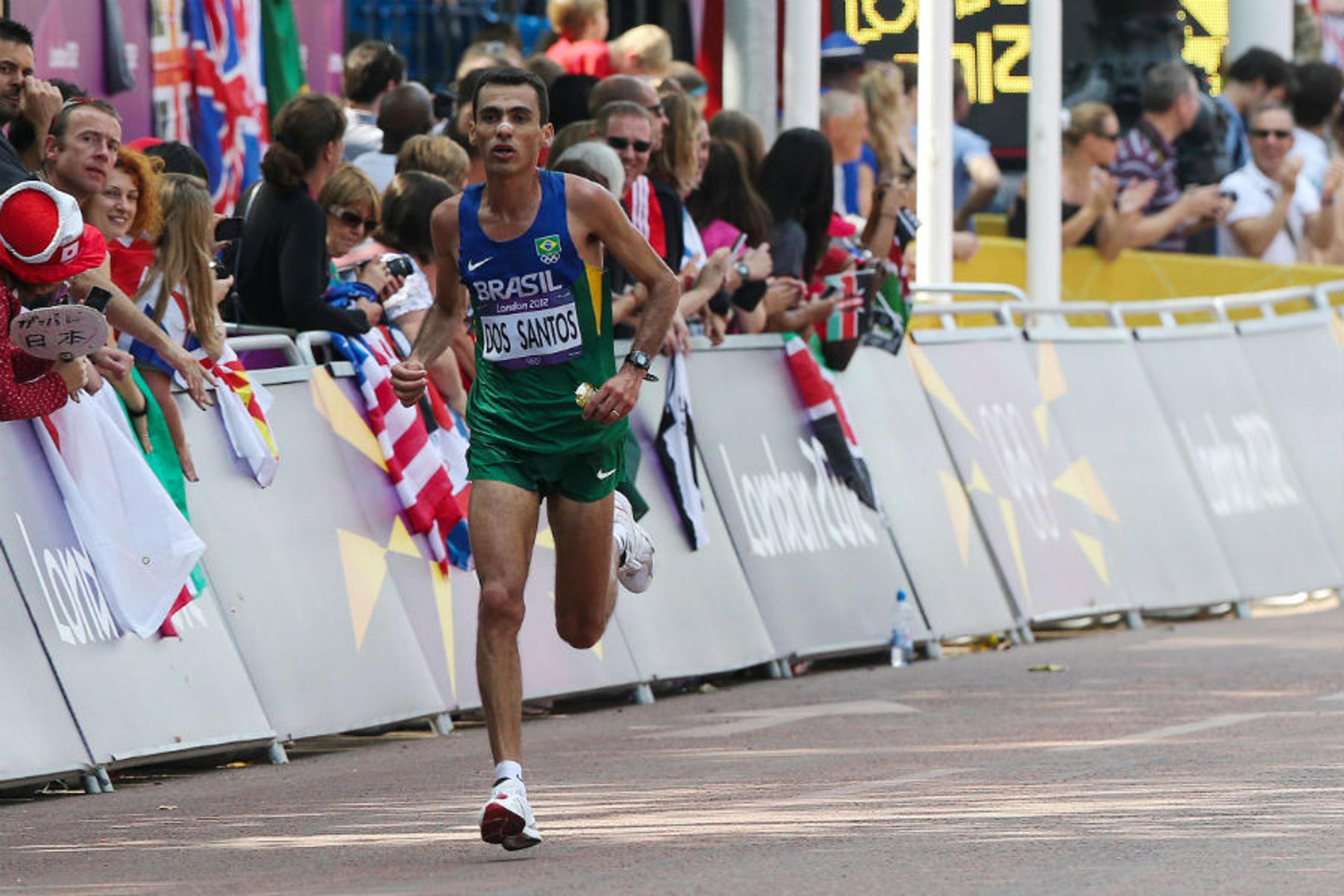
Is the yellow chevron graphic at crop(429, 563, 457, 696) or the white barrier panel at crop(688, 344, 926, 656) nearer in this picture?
the yellow chevron graphic at crop(429, 563, 457, 696)

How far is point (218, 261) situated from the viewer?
41.2 ft

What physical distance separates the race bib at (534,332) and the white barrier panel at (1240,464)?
8889 mm

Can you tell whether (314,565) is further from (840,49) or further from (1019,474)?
(840,49)

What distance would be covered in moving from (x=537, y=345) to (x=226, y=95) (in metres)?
6.91

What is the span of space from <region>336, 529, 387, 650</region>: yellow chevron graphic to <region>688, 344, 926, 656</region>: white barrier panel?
7.95 ft

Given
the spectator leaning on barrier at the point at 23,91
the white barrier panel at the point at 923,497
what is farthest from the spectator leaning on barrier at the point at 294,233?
the white barrier panel at the point at 923,497

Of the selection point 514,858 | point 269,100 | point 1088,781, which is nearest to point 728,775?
point 1088,781

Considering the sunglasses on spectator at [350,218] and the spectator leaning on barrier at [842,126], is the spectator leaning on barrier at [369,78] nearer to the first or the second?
the sunglasses on spectator at [350,218]

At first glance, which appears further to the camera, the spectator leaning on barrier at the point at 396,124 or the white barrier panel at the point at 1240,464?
the white barrier panel at the point at 1240,464

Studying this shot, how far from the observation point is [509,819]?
8.69 meters

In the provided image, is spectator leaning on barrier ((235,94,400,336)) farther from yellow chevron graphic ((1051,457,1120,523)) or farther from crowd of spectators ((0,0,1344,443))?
yellow chevron graphic ((1051,457,1120,523))

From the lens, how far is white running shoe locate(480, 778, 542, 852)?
869 cm

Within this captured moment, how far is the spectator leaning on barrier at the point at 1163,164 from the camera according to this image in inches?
835

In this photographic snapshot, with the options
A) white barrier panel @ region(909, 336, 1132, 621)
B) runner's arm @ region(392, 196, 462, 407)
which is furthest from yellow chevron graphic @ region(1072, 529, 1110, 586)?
runner's arm @ region(392, 196, 462, 407)
